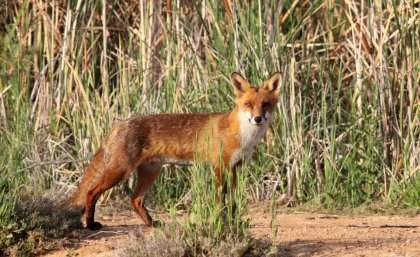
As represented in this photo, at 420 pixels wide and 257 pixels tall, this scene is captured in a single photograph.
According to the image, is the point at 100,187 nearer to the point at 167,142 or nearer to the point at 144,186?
the point at 144,186

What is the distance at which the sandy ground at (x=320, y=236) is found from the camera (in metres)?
5.62

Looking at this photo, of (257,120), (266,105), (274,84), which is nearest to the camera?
(257,120)

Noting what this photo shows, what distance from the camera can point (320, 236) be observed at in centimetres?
609

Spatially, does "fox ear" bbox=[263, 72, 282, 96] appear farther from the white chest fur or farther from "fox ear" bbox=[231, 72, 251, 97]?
the white chest fur

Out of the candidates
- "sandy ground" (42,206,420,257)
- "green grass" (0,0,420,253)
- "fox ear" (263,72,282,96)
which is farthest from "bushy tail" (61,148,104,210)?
"fox ear" (263,72,282,96)

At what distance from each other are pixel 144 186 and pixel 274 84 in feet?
4.70

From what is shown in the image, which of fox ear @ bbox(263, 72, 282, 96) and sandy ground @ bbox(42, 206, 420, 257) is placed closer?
sandy ground @ bbox(42, 206, 420, 257)

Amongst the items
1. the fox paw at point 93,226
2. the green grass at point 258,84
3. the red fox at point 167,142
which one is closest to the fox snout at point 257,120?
the red fox at point 167,142

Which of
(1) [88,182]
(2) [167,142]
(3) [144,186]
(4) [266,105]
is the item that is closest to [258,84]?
(4) [266,105]

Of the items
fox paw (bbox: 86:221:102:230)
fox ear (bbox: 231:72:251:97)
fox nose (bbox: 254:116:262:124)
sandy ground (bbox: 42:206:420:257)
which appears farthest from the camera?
fox ear (bbox: 231:72:251:97)

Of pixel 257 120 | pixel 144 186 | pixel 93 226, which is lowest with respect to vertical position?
pixel 93 226

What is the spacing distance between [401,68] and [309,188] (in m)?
1.50

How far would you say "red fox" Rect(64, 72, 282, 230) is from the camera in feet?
21.8

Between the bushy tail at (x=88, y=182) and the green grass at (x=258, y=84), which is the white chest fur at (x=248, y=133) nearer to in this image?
the green grass at (x=258, y=84)
